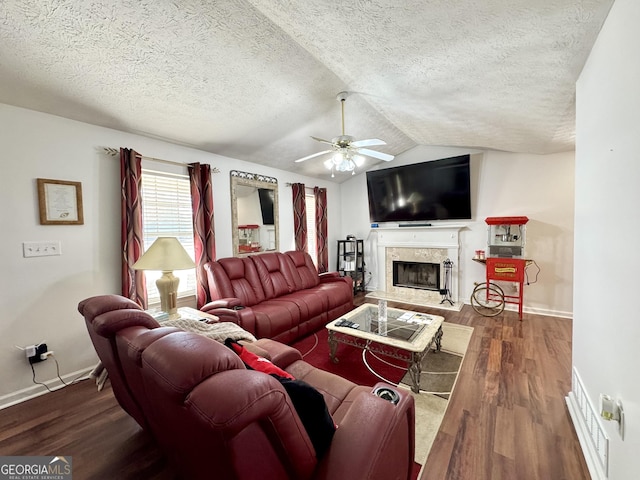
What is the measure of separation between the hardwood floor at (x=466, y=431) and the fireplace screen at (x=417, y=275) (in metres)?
2.14

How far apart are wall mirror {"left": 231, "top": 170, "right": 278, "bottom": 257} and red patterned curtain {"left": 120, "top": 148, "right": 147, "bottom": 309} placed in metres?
1.18

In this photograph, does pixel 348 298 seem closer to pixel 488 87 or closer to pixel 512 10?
pixel 488 87

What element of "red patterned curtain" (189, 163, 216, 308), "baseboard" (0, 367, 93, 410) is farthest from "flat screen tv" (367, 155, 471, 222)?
"baseboard" (0, 367, 93, 410)

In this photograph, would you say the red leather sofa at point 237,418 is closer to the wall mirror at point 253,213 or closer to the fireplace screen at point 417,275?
the wall mirror at point 253,213

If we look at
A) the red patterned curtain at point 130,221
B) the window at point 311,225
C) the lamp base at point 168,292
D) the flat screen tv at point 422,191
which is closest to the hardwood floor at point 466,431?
the lamp base at point 168,292

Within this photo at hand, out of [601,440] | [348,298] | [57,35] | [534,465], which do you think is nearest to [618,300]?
[601,440]

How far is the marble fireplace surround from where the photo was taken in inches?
170

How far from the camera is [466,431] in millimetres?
1648

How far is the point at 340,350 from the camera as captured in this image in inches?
109

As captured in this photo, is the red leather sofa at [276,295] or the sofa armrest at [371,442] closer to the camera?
the sofa armrest at [371,442]

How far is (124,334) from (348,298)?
3030 mm

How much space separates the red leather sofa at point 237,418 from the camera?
0.64m

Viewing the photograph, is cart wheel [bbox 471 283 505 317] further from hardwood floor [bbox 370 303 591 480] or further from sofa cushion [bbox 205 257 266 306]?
sofa cushion [bbox 205 257 266 306]

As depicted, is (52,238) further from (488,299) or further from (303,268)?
(488,299)
